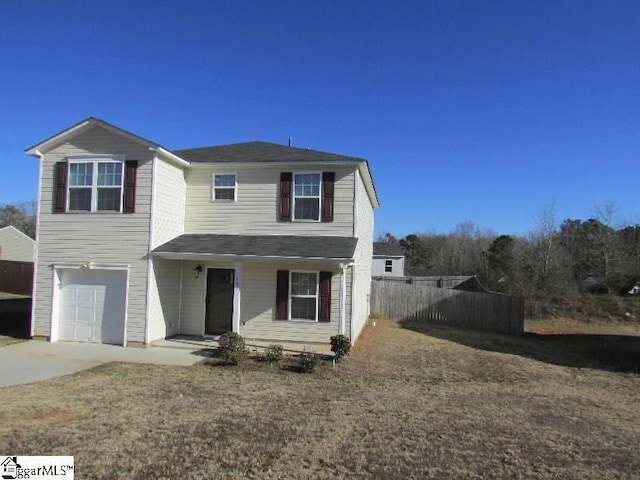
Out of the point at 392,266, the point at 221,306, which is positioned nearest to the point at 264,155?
the point at 221,306

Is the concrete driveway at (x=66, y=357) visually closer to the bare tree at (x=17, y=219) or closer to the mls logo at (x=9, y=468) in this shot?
the mls logo at (x=9, y=468)

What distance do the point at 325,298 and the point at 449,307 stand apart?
11063 millimetres

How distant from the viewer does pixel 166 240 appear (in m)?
13.9

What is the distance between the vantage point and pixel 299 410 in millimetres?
7641

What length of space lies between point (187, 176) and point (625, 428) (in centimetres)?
1261

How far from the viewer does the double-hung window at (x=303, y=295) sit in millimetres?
13898

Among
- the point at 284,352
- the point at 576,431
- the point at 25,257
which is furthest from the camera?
the point at 25,257

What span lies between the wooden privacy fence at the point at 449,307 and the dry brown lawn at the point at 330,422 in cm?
976

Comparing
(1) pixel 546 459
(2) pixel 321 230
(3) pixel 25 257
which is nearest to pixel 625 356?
(2) pixel 321 230

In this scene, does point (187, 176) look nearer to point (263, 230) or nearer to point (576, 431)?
point (263, 230)

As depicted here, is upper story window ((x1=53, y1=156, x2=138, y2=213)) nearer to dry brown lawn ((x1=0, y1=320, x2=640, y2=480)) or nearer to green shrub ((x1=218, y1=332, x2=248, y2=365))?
green shrub ((x1=218, y1=332, x2=248, y2=365))

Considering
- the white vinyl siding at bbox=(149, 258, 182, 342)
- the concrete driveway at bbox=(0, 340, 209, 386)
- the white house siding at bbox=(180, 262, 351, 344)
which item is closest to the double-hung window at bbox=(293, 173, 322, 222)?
the white house siding at bbox=(180, 262, 351, 344)

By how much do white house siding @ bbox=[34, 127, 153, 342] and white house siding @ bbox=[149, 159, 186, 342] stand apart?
0.27 m

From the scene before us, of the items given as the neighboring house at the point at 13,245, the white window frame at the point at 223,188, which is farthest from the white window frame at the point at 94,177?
the neighboring house at the point at 13,245
